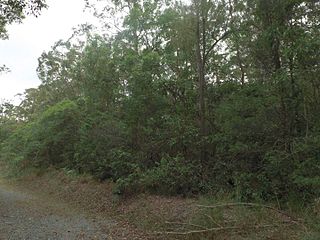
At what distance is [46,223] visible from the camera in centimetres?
1179

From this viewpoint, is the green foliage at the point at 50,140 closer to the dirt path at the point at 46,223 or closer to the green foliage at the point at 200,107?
the green foliage at the point at 200,107

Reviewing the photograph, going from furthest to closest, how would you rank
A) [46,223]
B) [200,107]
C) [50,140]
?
[50,140]
[200,107]
[46,223]

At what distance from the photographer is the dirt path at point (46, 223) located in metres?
10.1

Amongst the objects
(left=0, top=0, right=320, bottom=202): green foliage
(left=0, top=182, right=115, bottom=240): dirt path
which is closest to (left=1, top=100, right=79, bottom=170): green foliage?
(left=0, top=0, right=320, bottom=202): green foliage

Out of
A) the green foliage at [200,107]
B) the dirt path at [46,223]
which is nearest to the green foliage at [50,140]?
the green foliage at [200,107]

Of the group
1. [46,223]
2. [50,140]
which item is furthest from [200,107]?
[50,140]

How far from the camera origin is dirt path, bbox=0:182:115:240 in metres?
10.1

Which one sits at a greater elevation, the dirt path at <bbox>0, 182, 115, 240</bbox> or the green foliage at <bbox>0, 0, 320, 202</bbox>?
the green foliage at <bbox>0, 0, 320, 202</bbox>

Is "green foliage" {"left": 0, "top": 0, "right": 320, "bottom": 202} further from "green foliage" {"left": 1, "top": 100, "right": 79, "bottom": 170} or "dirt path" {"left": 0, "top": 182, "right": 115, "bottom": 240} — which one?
"dirt path" {"left": 0, "top": 182, "right": 115, "bottom": 240}

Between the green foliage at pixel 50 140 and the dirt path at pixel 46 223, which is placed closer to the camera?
the dirt path at pixel 46 223

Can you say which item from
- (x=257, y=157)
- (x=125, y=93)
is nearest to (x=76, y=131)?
(x=125, y=93)

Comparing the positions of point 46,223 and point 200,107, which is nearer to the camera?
point 46,223

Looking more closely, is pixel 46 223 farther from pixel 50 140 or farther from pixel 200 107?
pixel 50 140

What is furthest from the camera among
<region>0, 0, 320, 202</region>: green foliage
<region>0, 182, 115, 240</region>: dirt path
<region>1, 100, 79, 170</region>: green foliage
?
<region>1, 100, 79, 170</region>: green foliage
